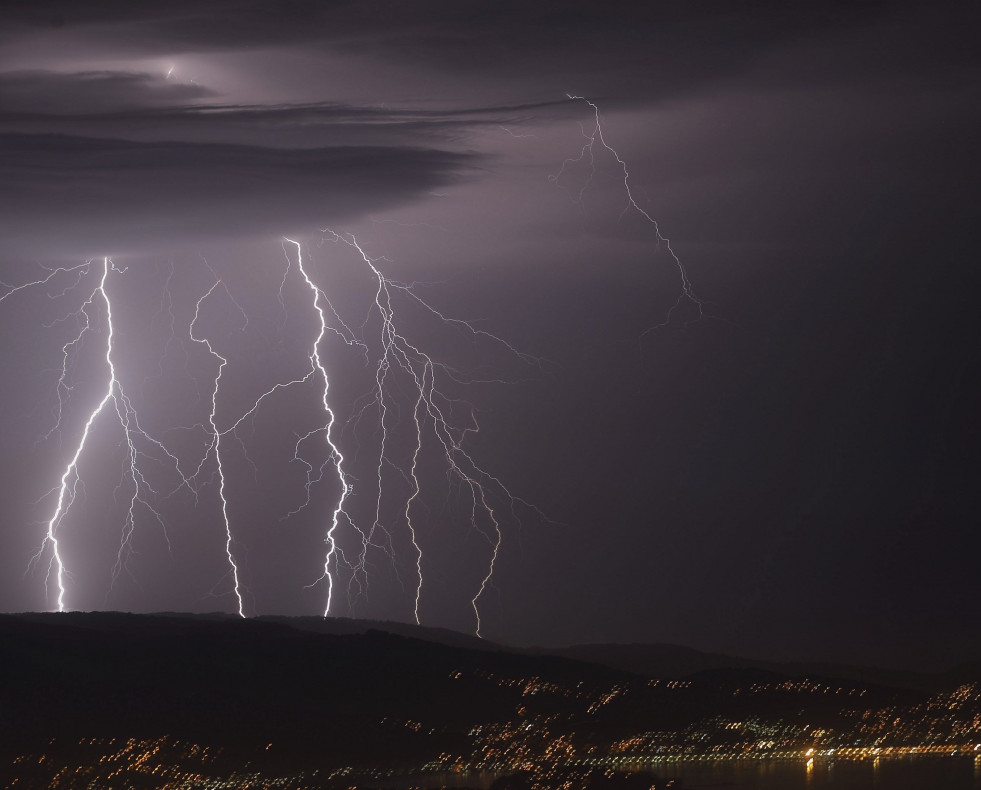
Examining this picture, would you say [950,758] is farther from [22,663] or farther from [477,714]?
[22,663]

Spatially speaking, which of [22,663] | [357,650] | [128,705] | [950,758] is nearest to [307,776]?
[128,705]

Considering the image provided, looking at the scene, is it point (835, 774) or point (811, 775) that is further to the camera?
point (835, 774)

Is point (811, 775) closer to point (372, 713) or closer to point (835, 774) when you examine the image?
point (835, 774)

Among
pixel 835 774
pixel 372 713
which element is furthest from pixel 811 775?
pixel 372 713

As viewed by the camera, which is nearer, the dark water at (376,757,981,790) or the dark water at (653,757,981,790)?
the dark water at (653,757,981,790)

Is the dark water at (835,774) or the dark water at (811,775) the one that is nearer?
the dark water at (835,774)
